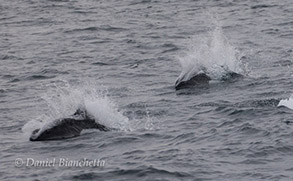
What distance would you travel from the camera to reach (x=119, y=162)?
18.0 m

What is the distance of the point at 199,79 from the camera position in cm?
2569

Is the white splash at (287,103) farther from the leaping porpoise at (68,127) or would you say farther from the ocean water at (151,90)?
the leaping porpoise at (68,127)

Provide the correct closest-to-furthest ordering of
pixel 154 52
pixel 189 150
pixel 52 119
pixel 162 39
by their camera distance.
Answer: pixel 189 150 → pixel 52 119 → pixel 154 52 → pixel 162 39

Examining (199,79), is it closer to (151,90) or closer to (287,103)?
(151,90)

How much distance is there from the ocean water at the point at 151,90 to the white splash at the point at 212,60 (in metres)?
0.07

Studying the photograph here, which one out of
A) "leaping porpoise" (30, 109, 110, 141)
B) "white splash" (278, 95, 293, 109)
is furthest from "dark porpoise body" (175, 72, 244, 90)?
"leaping porpoise" (30, 109, 110, 141)

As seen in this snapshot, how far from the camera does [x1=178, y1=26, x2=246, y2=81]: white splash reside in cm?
2644

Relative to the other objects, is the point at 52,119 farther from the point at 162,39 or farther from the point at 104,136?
the point at 162,39

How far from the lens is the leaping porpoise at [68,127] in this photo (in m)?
20.3

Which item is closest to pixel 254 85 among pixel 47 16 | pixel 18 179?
pixel 18 179

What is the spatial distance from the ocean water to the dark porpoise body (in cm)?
26

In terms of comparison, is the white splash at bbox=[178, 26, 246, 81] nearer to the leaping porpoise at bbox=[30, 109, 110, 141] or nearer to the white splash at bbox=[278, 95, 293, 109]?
the white splash at bbox=[278, 95, 293, 109]

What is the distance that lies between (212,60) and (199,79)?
2.03m

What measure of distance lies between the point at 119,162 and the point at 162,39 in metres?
16.8
